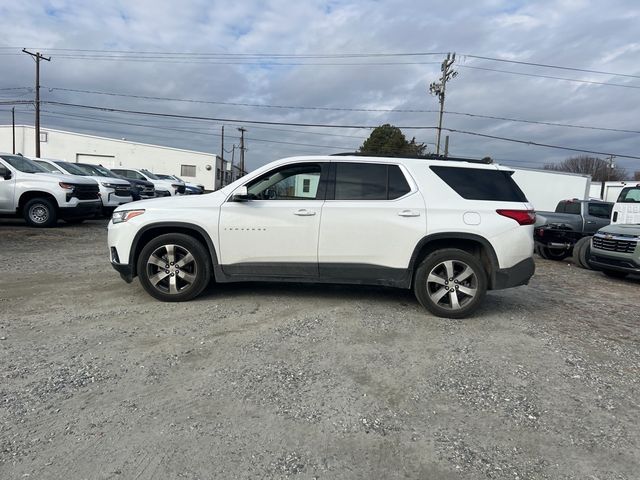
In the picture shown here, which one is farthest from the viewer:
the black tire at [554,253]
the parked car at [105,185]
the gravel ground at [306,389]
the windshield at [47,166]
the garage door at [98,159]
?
the garage door at [98,159]

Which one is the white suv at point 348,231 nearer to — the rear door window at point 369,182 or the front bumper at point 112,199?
the rear door window at point 369,182

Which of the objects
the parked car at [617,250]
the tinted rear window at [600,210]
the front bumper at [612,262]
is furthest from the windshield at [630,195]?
the front bumper at [612,262]

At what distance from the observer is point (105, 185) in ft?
46.9

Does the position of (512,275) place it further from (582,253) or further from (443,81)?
(443,81)

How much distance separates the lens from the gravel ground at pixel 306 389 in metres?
2.52

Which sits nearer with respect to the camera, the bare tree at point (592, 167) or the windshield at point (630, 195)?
the windshield at point (630, 195)

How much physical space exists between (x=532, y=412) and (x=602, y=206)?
12.4 meters

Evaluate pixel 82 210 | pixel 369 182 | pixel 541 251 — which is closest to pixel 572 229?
pixel 541 251

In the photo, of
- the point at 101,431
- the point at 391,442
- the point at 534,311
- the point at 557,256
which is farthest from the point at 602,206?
the point at 101,431

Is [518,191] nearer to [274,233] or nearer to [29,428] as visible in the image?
[274,233]

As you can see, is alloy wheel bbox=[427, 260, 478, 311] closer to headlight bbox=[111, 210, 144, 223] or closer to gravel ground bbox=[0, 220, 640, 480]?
gravel ground bbox=[0, 220, 640, 480]

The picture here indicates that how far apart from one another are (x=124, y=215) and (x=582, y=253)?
32.6 feet

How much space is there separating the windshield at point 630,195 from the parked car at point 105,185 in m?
14.5

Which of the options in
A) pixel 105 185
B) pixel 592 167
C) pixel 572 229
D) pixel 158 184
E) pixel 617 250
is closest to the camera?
pixel 617 250
